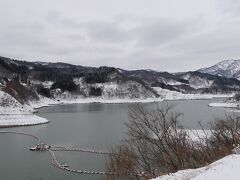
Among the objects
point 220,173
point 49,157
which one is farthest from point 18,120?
point 220,173

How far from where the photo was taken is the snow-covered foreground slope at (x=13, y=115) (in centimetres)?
5679

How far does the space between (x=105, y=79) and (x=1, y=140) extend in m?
123

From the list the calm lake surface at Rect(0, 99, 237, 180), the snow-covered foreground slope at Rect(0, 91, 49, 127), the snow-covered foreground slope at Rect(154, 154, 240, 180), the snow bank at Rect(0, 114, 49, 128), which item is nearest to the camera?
the snow-covered foreground slope at Rect(154, 154, 240, 180)

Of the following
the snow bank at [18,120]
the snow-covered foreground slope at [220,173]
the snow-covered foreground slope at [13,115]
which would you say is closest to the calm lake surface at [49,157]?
the snow bank at [18,120]

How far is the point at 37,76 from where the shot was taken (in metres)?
164

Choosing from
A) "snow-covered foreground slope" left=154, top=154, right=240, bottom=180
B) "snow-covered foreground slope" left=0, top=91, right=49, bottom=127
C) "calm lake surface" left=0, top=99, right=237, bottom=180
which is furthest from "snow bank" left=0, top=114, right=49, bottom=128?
"snow-covered foreground slope" left=154, top=154, right=240, bottom=180

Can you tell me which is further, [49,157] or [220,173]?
[49,157]

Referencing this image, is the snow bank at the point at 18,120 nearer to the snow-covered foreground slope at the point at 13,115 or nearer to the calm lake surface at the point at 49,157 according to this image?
the snow-covered foreground slope at the point at 13,115

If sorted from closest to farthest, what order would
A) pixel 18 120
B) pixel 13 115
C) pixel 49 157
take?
pixel 49 157
pixel 18 120
pixel 13 115

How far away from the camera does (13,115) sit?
2447 inches

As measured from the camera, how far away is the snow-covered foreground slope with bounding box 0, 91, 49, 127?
56.8 meters

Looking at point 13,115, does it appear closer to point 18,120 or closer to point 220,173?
point 18,120

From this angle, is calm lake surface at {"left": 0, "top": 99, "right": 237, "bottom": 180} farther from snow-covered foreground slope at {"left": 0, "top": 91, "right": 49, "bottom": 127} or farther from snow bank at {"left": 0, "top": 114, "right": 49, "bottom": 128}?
snow-covered foreground slope at {"left": 0, "top": 91, "right": 49, "bottom": 127}

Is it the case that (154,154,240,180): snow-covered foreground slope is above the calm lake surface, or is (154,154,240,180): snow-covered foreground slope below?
above
